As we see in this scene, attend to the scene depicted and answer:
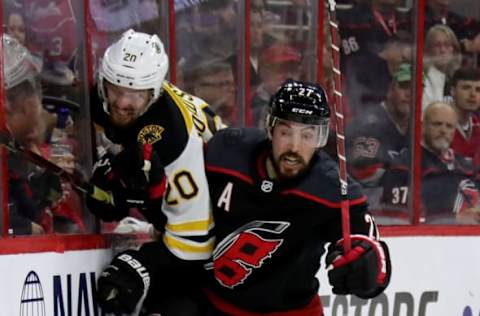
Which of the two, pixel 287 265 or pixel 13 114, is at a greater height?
pixel 13 114

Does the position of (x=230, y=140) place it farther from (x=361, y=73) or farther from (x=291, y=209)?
(x=361, y=73)

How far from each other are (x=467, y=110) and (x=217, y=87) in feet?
4.15

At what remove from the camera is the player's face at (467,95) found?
5.29m

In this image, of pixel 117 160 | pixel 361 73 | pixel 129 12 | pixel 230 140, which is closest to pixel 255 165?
pixel 230 140

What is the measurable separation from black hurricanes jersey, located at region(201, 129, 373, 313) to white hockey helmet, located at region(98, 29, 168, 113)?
0.89ft

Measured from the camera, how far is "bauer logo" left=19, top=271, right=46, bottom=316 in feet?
11.7

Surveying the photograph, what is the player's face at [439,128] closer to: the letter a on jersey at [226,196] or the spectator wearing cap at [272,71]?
the spectator wearing cap at [272,71]

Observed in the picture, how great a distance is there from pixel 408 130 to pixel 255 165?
1491mm

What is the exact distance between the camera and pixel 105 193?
3822mm

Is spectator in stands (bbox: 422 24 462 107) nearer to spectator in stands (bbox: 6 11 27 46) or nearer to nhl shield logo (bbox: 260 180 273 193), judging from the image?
nhl shield logo (bbox: 260 180 273 193)

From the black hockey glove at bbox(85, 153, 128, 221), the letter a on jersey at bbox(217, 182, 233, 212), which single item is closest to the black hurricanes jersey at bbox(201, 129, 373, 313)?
the letter a on jersey at bbox(217, 182, 233, 212)

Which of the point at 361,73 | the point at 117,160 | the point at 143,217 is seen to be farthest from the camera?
the point at 361,73

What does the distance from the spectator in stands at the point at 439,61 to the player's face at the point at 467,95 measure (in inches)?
1.6

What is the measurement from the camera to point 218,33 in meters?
4.47
